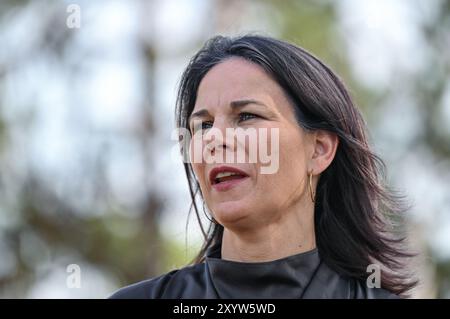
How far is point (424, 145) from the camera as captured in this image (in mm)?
15234

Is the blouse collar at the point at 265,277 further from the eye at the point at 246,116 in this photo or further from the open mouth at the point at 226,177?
the eye at the point at 246,116

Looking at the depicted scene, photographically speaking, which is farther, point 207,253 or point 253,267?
point 207,253

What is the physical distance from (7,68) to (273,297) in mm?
11460

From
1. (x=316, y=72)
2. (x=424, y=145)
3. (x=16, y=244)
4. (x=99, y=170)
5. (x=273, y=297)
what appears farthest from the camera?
(x=424, y=145)

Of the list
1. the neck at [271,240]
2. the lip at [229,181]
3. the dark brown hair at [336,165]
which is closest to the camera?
the lip at [229,181]

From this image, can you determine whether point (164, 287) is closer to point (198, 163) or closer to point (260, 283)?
point (260, 283)

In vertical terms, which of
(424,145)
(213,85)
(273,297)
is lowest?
(273,297)

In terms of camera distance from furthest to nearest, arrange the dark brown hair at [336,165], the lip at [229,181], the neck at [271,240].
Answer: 1. the dark brown hair at [336,165]
2. the neck at [271,240]
3. the lip at [229,181]

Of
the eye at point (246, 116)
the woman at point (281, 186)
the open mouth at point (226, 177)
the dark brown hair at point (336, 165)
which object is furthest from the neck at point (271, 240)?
the eye at point (246, 116)

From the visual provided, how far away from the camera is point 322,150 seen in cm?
430

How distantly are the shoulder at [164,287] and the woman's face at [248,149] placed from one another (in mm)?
329

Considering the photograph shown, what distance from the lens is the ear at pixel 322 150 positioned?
13.9 feet

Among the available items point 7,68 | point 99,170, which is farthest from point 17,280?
point 7,68

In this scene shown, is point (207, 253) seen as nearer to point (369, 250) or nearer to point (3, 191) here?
point (369, 250)
